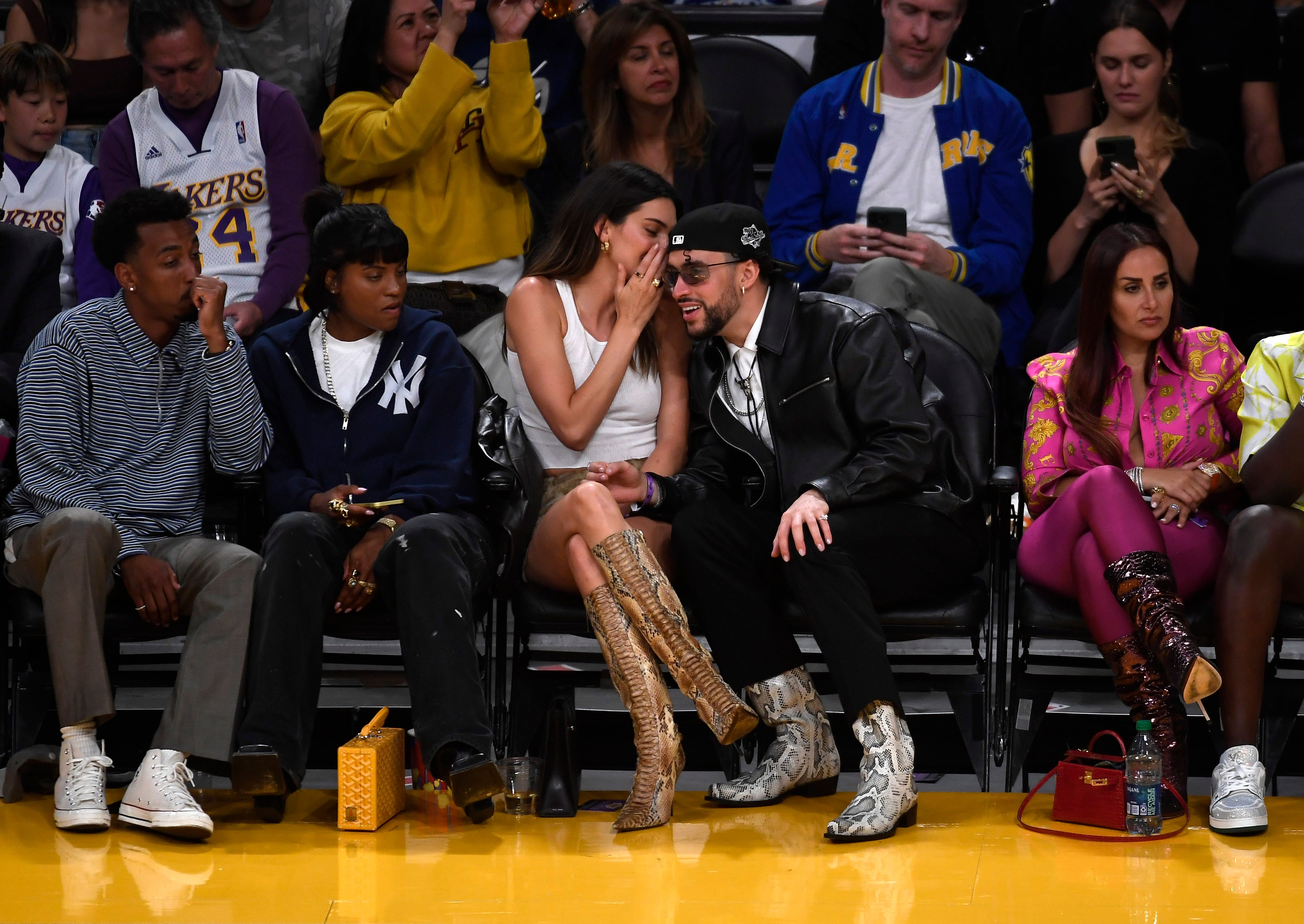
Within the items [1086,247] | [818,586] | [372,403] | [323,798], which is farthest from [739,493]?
Answer: [1086,247]

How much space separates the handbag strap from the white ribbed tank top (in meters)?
1.26

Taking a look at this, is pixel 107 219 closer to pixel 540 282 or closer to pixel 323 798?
pixel 540 282

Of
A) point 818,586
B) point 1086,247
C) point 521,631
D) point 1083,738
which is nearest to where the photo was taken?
point 818,586

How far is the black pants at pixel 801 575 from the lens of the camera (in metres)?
3.55

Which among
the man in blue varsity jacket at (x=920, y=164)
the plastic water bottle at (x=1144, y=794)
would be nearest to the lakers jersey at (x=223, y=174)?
the man in blue varsity jacket at (x=920, y=164)

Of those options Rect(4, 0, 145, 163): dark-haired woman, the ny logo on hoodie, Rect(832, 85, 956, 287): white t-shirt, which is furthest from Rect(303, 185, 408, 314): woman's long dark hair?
Rect(4, 0, 145, 163): dark-haired woman

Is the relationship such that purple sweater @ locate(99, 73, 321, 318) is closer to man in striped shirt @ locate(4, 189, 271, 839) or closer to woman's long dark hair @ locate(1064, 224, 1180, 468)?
man in striped shirt @ locate(4, 189, 271, 839)

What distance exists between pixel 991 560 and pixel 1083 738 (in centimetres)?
56

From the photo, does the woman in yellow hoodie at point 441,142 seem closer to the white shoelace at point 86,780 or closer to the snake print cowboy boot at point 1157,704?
the white shoelace at point 86,780

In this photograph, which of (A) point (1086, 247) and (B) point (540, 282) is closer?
(B) point (540, 282)

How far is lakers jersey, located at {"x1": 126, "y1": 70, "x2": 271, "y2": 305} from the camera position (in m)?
4.94

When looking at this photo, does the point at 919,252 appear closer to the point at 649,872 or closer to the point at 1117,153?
the point at 1117,153

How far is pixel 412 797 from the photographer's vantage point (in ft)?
12.4

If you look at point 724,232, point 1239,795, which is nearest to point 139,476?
point 724,232
